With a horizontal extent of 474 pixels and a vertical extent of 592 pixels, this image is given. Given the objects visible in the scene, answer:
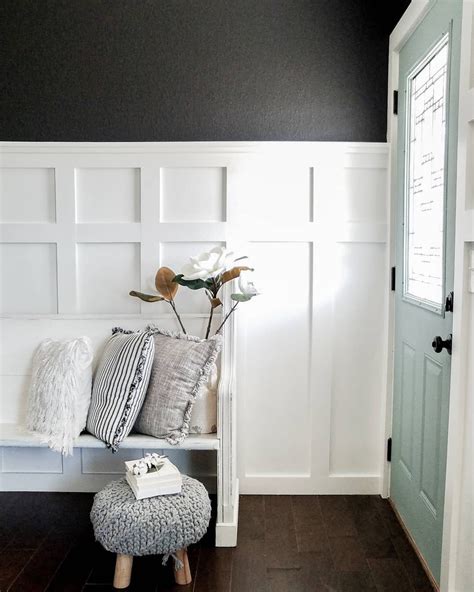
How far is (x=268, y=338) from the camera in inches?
120

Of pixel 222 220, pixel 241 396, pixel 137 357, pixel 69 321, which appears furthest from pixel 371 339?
pixel 69 321

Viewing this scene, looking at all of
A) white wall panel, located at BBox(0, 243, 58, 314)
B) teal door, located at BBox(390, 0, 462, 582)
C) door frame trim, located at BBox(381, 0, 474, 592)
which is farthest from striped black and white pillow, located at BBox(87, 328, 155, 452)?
door frame trim, located at BBox(381, 0, 474, 592)

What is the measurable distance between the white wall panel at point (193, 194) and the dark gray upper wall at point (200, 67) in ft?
0.56

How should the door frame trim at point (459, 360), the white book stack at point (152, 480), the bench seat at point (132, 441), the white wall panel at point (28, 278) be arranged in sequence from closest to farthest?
the door frame trim at point (459, 360), the white book stack at point (152, 480), the bench seat at point (132, 441), the white wall panel at point (28, 278)

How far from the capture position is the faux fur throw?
8.53 feet

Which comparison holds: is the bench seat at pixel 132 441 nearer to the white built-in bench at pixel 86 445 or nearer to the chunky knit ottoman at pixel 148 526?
the white built-in bench at pixel 86 445

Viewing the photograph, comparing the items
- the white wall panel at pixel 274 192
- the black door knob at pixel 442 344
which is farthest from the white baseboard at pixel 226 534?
the white wall panel at pixel 274 192

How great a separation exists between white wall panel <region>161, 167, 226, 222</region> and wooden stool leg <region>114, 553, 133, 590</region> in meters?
1.51

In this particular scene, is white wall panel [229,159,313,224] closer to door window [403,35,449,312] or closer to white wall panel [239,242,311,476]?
white wall panel [239,242,311,476]

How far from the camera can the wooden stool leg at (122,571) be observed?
2254 mm

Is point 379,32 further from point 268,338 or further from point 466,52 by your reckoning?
point 268,338

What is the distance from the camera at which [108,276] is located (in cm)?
306

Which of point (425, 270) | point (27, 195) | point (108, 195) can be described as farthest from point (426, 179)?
point (27, 195)

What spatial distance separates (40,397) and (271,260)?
1.21m
